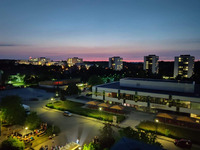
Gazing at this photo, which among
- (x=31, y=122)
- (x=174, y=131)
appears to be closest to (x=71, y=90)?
(x=31, y=122)

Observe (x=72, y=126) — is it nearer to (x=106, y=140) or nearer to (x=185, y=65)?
(x=106, y=140)

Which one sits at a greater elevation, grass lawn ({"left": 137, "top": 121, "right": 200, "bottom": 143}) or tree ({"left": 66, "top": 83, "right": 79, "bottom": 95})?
tree ({"left": 66, "top": 83, "right": 79, "bottom": 95})

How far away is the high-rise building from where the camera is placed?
8543 cm

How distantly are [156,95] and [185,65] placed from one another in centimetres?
7374

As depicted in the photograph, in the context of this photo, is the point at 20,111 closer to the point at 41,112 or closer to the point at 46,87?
the point at 41,112

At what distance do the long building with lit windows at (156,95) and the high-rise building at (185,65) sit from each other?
64357 millimetres

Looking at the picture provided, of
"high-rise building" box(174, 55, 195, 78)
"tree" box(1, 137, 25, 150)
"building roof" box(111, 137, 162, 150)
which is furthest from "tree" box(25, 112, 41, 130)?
"high-rise building" box(174, 55, 195, 78)

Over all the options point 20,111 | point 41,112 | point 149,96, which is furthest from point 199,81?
point 20,111

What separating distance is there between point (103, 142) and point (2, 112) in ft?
56.2

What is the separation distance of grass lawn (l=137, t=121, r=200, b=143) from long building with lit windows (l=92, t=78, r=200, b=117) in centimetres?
517

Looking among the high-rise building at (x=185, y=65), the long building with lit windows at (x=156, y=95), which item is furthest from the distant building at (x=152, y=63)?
the long building with lit windows at (x=156, y=95)

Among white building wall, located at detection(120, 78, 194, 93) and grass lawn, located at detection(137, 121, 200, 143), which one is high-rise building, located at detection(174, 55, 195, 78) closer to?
white building wall, located at detection(120, 78, 194, 93)

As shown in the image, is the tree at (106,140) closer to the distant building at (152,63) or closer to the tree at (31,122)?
the tree at (31,122)

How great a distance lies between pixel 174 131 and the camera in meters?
20.8
